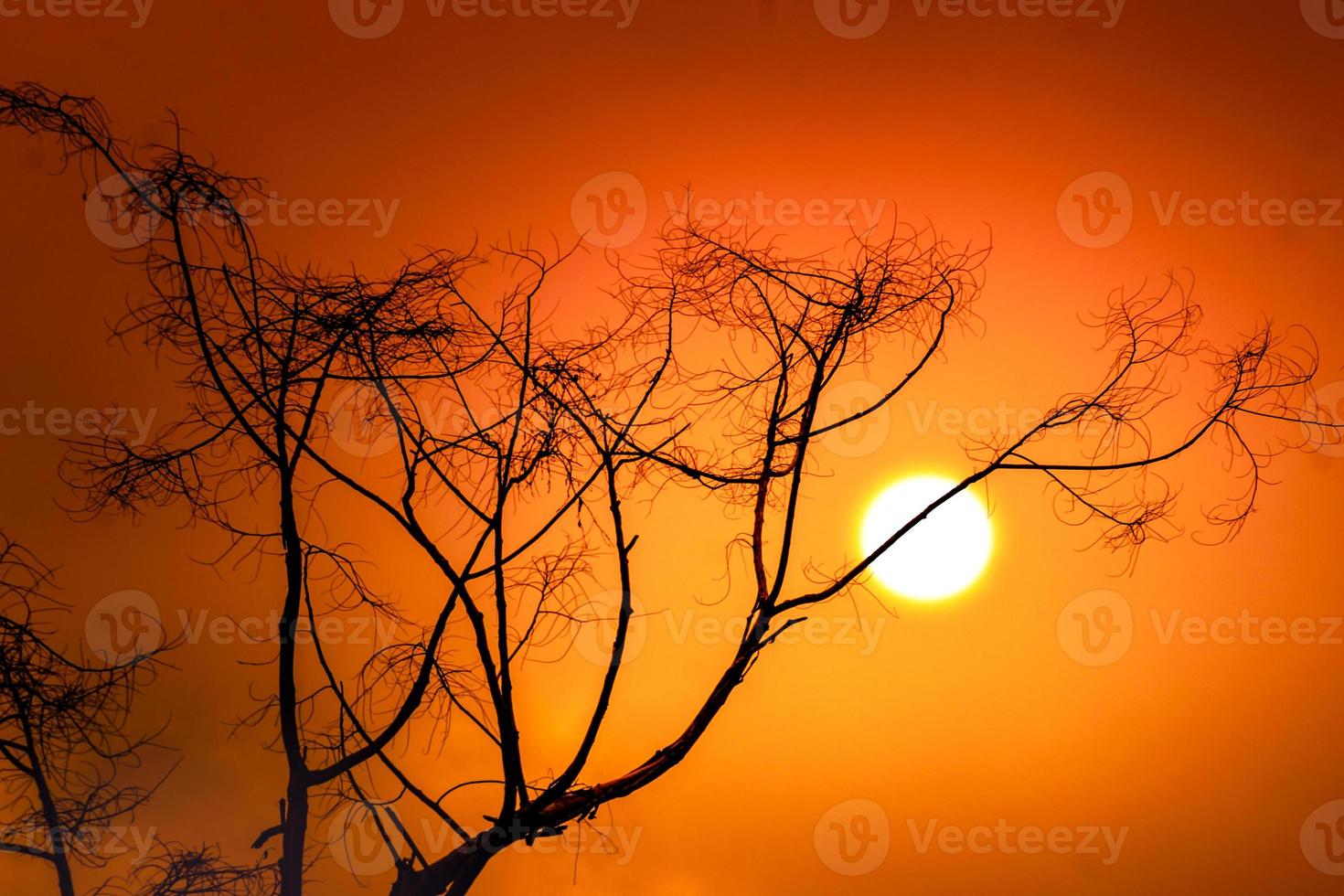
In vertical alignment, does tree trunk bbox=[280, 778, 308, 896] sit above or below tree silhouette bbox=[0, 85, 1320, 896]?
below

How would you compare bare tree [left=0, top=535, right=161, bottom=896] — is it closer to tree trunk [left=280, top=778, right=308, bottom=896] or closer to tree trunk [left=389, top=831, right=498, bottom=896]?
tree trunk [left=280, top=778, right=308, bottom=896]

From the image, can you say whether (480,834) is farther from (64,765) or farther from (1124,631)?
(1124,631)

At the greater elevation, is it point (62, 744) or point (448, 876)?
point (62, 744)

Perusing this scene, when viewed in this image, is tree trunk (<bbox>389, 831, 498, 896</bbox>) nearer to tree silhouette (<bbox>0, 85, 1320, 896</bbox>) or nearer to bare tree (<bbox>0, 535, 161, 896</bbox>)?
tree silhouette (<bbox>0, 85, 1320, 896</bbox>)

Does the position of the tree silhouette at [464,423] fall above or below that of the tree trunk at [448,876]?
above

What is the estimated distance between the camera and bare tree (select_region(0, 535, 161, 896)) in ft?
5.21

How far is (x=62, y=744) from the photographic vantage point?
5.42 ft

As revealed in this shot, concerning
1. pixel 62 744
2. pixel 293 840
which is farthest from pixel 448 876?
pixel 62 744

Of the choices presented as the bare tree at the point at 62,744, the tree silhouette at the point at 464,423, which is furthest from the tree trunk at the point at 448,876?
the bare tree at the point at 62,744

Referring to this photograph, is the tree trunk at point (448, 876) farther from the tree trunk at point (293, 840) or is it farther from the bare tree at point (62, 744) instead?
the bare tree at point (62, 744)

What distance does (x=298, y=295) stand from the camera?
5.46ft

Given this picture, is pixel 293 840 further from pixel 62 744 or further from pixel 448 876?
pixel 62 744

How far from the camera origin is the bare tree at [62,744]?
1587mm

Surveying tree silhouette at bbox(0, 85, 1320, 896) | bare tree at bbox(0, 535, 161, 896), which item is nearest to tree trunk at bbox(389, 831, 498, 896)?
tree silhouette at bbox(0, 85, 1320, 896)
